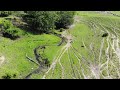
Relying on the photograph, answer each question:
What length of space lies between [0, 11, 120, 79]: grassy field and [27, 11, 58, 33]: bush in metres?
1.88

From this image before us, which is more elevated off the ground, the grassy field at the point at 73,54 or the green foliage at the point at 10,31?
the green foliage at the point at 10,31

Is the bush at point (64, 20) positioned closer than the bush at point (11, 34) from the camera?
No

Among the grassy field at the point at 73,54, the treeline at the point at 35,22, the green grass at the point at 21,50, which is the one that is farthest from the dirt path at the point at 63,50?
the treeline at the point at 35,22

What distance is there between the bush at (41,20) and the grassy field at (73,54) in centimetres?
188

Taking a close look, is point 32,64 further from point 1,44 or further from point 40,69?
point 1,44

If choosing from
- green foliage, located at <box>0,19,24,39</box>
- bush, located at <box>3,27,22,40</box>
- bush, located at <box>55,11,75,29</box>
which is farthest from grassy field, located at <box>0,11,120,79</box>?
bush, located at <box>55,11,75,29</box>

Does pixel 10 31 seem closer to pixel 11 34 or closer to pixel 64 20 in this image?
pixel 11 34

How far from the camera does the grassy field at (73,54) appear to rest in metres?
40.0

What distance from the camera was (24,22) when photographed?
Answer: 195ft

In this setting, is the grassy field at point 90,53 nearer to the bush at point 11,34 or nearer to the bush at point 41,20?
the bush at point 41,20

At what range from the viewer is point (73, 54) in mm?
47219

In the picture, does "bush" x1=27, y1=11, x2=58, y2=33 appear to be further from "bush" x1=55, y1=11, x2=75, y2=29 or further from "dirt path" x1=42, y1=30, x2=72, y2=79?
"bush" x1=55, y1=11, x2=75, y2=29
